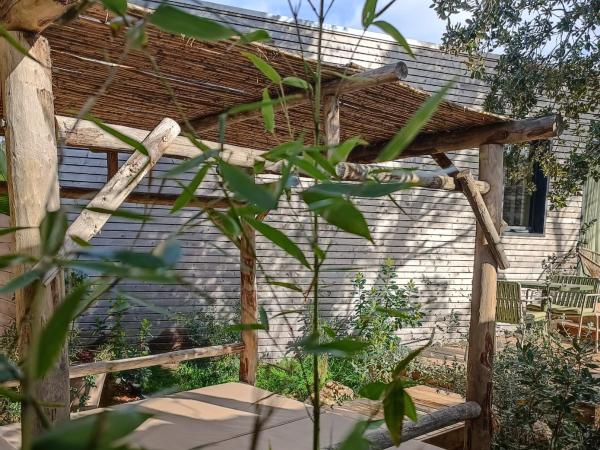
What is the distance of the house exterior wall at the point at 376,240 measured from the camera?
259 inches

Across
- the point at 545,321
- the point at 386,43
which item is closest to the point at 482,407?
the point at 545,321

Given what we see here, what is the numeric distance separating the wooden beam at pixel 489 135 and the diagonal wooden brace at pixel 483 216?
0.26 meters

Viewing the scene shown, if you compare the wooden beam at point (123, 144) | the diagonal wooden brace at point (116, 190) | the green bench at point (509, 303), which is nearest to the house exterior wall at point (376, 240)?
the green bench at point (509, 303)

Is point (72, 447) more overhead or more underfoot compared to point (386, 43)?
more underfoot

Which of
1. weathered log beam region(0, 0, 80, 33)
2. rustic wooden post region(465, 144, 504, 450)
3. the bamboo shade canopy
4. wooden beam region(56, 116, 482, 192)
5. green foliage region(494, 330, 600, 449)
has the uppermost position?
the bamboo shade canopy

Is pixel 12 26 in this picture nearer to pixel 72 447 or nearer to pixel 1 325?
pixel 72 447

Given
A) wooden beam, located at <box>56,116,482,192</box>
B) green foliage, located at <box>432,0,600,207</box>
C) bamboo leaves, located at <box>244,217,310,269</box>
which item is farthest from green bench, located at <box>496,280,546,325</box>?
bamboo leaves, located at <box>244,217,310,269</box>

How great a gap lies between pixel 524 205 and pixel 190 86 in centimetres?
718

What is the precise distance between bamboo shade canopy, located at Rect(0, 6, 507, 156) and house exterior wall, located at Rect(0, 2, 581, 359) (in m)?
2.62

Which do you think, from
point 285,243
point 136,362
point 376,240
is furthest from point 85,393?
point 285,243

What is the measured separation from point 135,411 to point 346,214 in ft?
0.58

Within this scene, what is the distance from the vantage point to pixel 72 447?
0.60ft

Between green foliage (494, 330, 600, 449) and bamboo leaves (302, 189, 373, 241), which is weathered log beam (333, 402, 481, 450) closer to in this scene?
green foliage (494, 330, 600, 449)

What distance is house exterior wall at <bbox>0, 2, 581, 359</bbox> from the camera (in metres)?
6.59
